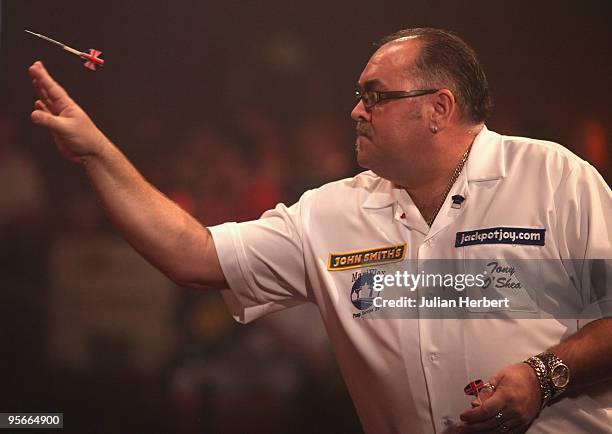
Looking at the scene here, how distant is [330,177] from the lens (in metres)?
2.26

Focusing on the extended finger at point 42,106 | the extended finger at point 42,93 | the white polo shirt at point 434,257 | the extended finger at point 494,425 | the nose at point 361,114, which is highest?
the extended finger at point 42,93

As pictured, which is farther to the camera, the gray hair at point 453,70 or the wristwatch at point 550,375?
the gray hair at point 453,70

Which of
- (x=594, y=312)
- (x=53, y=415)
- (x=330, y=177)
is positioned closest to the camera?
(x=594, y=312)

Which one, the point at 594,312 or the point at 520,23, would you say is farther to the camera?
the point at 520,23

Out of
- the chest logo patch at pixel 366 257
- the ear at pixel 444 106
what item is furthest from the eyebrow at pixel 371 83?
the chest logo patch at pixel 366 257

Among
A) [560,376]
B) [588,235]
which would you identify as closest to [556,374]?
[560,376]

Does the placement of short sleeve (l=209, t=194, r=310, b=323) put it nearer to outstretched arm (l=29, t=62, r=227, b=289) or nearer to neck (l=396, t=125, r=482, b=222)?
outstretched arm (l=29, t=62, r=227, b=289)

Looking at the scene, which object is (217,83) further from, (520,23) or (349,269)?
(520,23)

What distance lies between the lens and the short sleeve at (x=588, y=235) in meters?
1.72

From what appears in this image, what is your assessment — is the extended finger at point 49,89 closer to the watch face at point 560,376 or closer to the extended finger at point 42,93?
the extended finger at point 42,93

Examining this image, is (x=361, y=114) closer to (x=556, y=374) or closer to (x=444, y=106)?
(x=444, y=106)

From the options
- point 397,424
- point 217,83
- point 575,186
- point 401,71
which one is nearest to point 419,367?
point 397,424

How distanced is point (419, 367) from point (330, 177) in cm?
70

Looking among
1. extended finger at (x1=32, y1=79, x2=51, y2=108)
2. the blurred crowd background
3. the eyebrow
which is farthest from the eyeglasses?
extended finger at (x1=32, y1=79, x2=51, y2=108)
